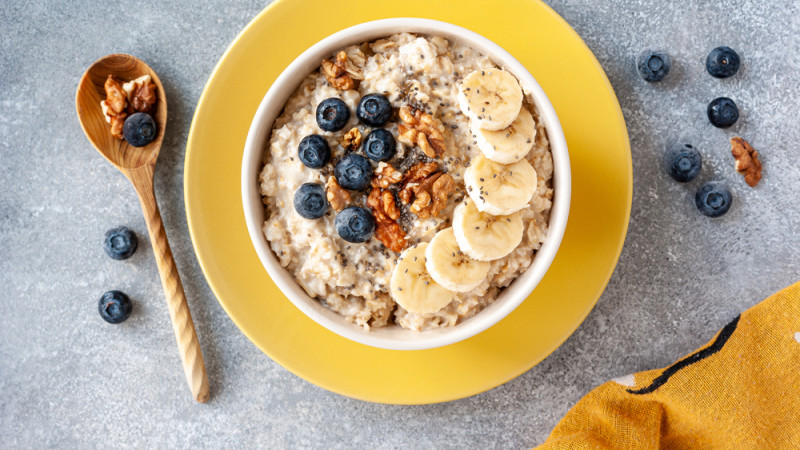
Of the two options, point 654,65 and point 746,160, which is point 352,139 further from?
point 746,160

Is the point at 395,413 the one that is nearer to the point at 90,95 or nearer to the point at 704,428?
the point at 704,428

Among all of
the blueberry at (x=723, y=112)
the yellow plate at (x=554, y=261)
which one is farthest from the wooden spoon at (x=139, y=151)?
the blueberry at (x=723, y=112)

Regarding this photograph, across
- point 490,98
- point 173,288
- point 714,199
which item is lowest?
point 173,288

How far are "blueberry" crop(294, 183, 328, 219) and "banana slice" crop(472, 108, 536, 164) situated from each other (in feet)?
1.72

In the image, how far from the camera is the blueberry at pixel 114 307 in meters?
2.82

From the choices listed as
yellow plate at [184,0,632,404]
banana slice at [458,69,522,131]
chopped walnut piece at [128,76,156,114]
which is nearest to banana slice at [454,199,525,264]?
banana slice at [458,69,522,131]

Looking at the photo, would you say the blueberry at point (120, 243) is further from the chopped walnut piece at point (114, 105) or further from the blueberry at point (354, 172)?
the blueberry at point (354, 172)

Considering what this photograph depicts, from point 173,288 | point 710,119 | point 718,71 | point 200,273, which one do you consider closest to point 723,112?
point 710,119

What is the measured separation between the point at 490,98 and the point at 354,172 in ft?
1.57

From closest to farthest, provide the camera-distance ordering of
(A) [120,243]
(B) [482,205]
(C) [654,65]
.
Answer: (B) [482,205]
(C) [654,65]
(A) [120,243]

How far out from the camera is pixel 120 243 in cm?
281

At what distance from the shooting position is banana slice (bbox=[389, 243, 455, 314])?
2004 millimetres

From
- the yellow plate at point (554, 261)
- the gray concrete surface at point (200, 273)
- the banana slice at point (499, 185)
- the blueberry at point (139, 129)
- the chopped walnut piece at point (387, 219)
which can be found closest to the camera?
the banana slice at point (499, 185)

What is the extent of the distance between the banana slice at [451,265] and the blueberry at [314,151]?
1.43 feet
